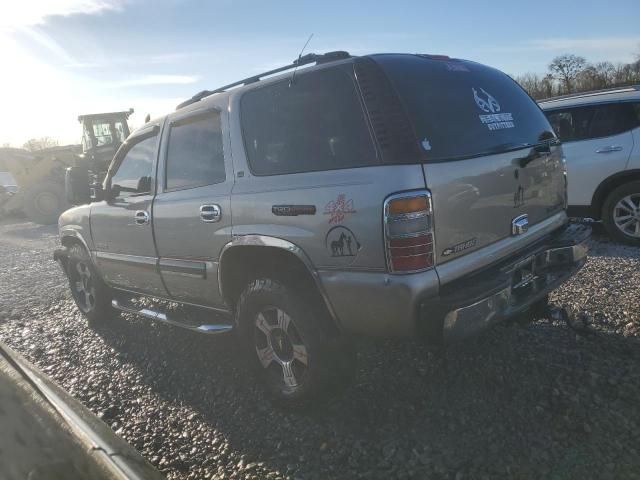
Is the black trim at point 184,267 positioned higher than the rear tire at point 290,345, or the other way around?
the black trim at point 184,267

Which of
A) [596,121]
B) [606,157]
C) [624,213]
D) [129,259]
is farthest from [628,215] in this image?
[129,259]

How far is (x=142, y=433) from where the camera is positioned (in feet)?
9.85

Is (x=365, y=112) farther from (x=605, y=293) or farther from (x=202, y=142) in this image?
(x=605, y=293)

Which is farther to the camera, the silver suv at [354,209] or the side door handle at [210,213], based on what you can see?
the side door handle at [210,213]

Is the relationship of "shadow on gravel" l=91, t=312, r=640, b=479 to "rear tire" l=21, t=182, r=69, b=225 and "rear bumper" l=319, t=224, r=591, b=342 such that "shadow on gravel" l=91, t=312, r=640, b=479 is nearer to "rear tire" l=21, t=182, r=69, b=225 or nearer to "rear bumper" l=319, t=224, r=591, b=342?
"rear bumper" l=319, t=224, r=591, b=342

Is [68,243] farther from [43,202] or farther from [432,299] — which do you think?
[43,202]

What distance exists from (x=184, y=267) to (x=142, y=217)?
670 mm

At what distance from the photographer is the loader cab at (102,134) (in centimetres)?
1559

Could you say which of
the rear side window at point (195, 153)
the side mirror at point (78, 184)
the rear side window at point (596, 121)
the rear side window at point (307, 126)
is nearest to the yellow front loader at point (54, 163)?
the side mirror at point (78, 184)

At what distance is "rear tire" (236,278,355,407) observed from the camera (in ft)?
8.98

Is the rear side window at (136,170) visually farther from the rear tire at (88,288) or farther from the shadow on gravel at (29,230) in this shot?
the shadow on gravel at (29,230)

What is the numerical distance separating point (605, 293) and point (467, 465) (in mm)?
2646

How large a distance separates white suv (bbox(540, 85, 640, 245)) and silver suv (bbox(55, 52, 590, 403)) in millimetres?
2826

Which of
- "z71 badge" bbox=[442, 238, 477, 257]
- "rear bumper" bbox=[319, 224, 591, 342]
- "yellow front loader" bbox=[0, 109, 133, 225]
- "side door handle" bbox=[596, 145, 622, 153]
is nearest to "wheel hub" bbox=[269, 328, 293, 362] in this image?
"rear bumper" bbox=[319, 224, 591, 342]
